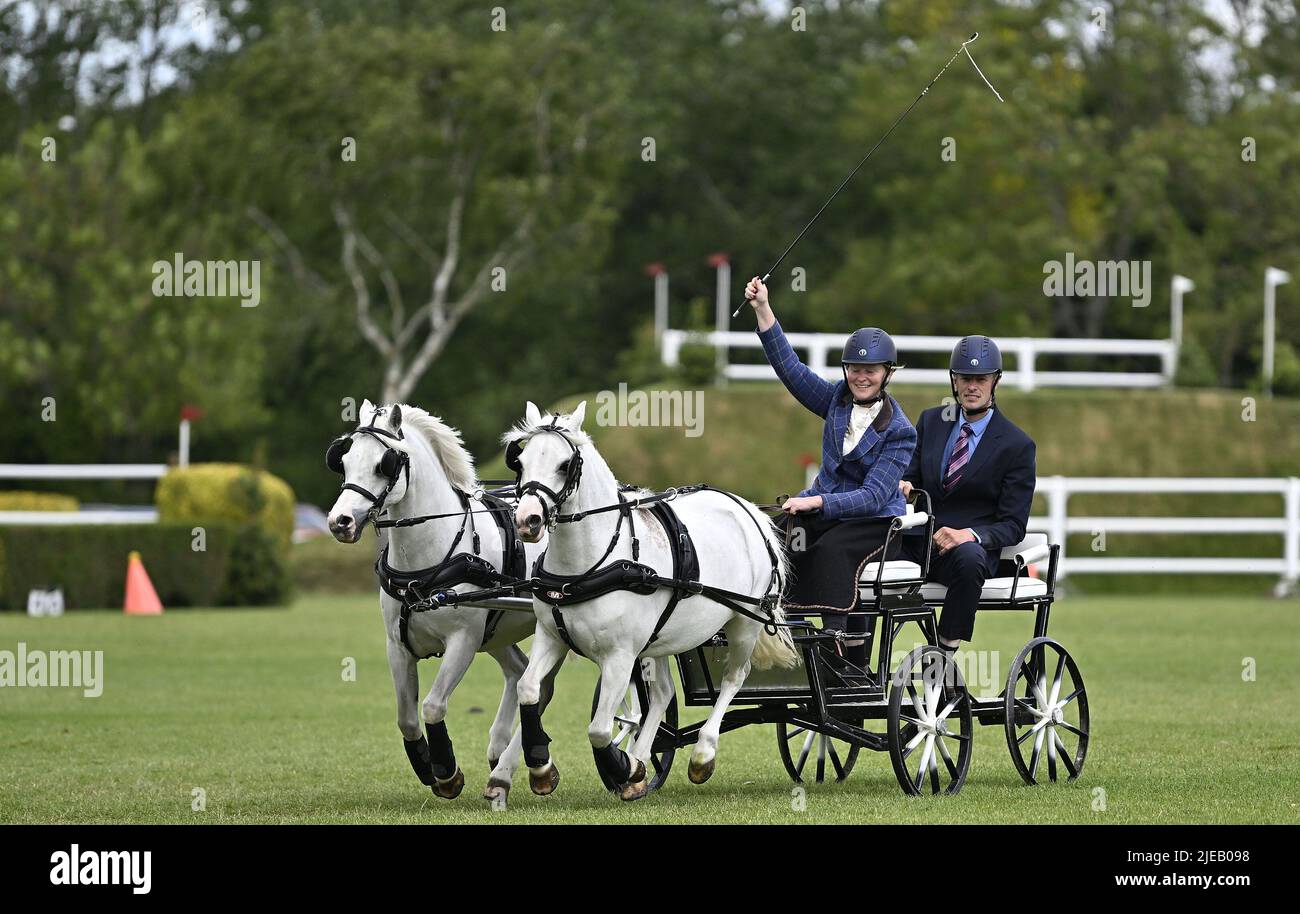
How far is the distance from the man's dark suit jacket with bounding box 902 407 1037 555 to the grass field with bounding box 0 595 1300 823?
1.23m

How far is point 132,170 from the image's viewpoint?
1538 inches

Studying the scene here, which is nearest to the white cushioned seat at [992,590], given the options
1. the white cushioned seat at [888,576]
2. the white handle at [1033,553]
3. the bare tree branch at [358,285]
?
the white handle at [1033,553]

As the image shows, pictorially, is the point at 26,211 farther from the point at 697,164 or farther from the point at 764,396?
the point at 764,396

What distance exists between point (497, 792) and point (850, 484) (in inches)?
87.0

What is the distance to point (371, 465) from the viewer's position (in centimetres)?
830

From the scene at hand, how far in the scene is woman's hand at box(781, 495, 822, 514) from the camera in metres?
9.02

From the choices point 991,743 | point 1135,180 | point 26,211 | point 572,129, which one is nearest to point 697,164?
point 572,129

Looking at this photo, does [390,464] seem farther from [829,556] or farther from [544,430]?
[829,556]

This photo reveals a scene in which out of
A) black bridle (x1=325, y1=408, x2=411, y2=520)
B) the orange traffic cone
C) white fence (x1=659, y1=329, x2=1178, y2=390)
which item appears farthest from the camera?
white fence (x1=659, y1=329, x2=1178, y2=390)

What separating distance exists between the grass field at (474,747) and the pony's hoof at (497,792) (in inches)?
3.9

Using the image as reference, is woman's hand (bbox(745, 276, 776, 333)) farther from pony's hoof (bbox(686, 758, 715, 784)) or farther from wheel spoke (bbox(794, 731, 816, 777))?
wheel spoke (bbox(794, 731, 816, 777))

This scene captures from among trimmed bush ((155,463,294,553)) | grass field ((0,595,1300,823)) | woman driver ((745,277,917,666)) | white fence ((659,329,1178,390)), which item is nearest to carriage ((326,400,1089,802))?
woman driver ((745,277,917,666))

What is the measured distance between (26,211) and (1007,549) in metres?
33.9

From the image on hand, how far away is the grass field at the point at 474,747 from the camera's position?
8359 mm
